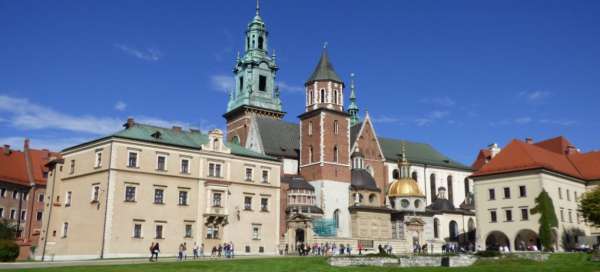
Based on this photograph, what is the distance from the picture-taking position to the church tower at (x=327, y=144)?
224 feet

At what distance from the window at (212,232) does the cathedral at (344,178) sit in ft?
24.8

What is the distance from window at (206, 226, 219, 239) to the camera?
55656 mm

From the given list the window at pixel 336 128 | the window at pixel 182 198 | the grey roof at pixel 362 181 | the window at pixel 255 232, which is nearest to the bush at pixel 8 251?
the window at pixel 182 198

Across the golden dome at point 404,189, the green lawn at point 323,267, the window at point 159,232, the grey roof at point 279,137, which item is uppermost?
the grey roof at point 279,137

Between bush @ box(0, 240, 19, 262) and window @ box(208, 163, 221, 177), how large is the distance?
1740 cm

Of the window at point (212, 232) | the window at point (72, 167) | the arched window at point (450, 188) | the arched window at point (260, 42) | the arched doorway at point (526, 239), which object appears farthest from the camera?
the arched window at point (260, 42)

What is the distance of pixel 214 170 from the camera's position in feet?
188

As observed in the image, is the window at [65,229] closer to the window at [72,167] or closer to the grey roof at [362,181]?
the window at [72,167]

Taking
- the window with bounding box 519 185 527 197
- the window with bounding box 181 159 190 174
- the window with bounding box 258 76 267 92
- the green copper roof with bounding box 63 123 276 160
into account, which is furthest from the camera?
the window with bounding box 258 76 267 92

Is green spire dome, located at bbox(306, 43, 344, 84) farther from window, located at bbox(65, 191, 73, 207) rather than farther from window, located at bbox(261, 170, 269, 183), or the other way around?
window, located at bbox(65, 191, 73, 207)

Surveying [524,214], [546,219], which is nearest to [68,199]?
[524,214]

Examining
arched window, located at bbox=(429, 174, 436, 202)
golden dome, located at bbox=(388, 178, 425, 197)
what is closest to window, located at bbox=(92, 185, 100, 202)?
golden dome, located at bbox=(388, 178, 425, 197)

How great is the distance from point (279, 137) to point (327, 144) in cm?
836

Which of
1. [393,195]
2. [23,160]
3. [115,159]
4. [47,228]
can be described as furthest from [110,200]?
[393,195]
